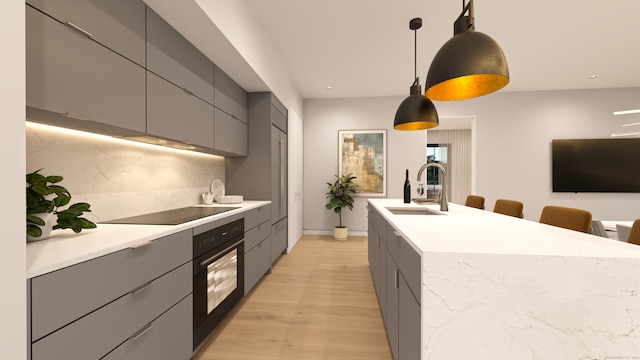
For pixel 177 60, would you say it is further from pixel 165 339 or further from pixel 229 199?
pixel 165 339

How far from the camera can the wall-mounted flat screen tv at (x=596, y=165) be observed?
15.4 feet

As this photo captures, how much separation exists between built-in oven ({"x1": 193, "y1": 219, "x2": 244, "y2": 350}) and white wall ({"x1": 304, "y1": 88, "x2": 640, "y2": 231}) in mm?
3245

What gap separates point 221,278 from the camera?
1.91 meters

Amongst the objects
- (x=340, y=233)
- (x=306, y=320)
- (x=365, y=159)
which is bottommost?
(x=306, y=320)

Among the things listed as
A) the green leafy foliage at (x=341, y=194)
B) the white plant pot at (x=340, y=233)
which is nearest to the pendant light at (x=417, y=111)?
the green leafy foliage at (x=341, y=194)

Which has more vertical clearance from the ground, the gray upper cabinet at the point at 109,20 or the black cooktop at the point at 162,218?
the gray upper cabinet at the point at 109,20

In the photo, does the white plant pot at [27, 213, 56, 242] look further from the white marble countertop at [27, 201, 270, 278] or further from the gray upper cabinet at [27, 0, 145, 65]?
the gray upper cabinet at [27, 0, 145, 65]

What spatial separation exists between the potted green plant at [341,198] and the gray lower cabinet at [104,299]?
145 inches

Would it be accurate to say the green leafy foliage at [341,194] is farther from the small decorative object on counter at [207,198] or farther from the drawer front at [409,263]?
the drawer front at [409,263]

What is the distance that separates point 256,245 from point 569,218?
98.7 inches

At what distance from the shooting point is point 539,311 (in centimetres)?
87

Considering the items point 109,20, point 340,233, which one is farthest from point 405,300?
point 340,233

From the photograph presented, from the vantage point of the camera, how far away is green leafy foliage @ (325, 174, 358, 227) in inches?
196

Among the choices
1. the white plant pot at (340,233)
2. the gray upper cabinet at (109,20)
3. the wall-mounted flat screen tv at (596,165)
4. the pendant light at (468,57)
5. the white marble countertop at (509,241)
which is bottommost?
the white plant pot at (340,233)
